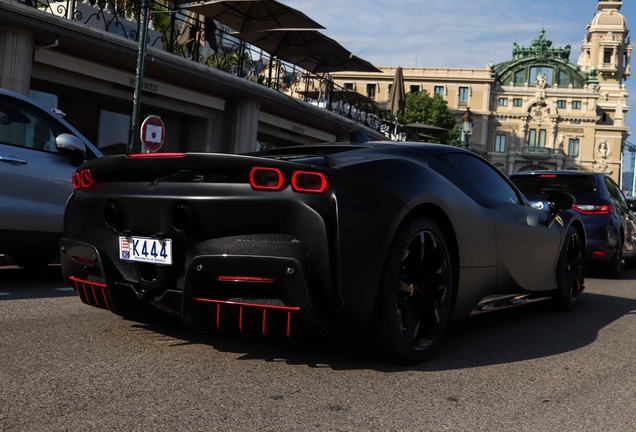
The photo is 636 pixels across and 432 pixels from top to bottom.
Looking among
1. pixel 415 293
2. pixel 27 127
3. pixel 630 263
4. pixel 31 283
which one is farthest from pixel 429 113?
pixel 415 293

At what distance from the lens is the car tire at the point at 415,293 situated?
3674 mm

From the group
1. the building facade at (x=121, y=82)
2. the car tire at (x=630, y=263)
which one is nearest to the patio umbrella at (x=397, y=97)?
the building facade at (x=121, y=82)

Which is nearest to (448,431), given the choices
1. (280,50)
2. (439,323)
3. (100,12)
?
(439,323)

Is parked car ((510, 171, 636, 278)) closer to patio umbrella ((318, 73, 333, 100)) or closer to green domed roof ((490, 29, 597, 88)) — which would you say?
patio umbrella ((318, 73, 333, 100))

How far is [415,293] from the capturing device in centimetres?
396

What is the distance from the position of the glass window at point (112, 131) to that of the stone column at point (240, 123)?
3.10 meters

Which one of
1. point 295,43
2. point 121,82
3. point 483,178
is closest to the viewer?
point 483,178

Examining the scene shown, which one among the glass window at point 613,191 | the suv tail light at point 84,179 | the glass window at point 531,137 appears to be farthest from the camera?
the glass window at point 531,137

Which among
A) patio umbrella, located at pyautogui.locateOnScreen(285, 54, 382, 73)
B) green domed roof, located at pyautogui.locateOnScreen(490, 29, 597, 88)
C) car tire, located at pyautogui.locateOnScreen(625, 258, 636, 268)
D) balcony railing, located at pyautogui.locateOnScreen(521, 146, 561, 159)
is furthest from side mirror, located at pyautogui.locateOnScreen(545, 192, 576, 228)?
green domed roof, located at pyautogui.locateOnScreen(490, 29, 597, 88)

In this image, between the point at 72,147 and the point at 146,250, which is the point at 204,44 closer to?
the point at 72,147

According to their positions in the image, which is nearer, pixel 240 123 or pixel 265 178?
pixel 265 178

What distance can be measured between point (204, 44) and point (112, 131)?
10.4ft

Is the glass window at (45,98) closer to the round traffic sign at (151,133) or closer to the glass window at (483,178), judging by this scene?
the round traffic sign at (151,133)

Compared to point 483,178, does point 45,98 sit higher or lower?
higher
